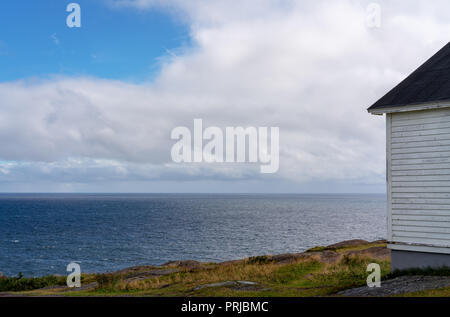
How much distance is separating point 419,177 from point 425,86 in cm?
347

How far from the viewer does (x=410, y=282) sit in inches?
561

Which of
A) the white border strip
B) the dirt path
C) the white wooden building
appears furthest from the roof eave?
the dirt path

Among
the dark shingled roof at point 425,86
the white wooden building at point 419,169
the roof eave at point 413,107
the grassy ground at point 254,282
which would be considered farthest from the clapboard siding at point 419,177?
the grassy ground at point 254,282

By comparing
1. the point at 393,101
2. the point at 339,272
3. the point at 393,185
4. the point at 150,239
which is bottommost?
the point at 150,239

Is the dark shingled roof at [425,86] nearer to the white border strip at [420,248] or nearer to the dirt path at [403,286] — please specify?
the white border strip at [420,248]

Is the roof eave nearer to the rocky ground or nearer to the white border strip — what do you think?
the white border strip

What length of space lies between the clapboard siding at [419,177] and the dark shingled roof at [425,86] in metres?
0.50

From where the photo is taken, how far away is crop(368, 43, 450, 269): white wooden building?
15500 mm

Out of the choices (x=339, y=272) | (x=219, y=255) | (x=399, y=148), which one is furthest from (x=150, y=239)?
(x=399, y=148)

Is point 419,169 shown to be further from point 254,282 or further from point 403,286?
point 254,282
